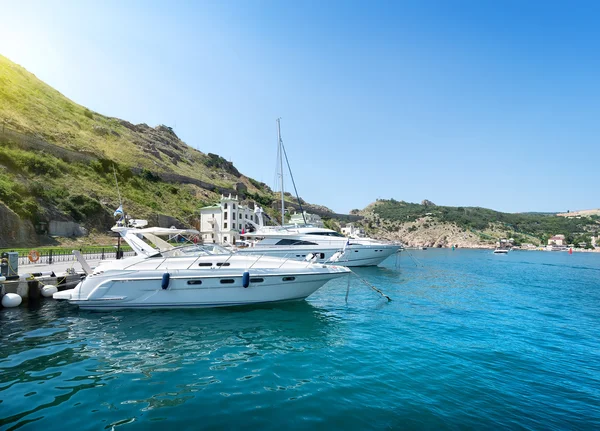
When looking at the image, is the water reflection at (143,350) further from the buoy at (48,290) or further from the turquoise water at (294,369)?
the buoy at (48,290)

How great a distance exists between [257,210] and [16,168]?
33.9m

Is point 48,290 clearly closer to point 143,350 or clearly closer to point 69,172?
point 143,350

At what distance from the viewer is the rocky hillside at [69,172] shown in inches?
1331

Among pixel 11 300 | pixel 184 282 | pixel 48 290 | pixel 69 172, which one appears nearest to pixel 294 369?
pixel 184 282

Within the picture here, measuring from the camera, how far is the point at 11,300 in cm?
1263

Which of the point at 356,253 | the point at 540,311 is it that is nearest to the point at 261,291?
the point at 540,311

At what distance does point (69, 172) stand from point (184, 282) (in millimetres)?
47229

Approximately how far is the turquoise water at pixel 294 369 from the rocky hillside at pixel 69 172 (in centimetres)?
2825

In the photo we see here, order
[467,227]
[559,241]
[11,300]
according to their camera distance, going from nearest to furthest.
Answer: [11,300] → [559,241] → [467,227]

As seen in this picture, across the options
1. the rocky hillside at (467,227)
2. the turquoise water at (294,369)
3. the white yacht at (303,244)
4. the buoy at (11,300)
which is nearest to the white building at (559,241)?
the rocky hillside at (467,227)

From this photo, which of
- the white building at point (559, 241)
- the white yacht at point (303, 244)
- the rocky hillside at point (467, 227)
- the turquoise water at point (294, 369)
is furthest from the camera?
the rocky hillside at point (467, 227)

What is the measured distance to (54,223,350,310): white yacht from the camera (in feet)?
39.8

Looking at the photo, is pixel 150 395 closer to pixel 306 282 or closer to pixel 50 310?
pixel 306 282

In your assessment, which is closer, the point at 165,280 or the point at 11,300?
the point at 165,280
